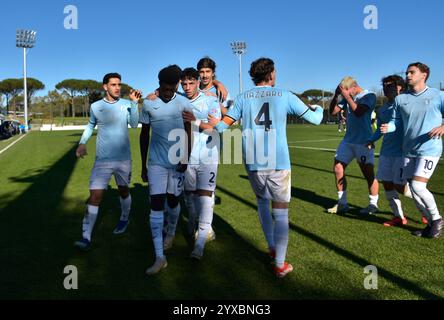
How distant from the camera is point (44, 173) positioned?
38.1 ft

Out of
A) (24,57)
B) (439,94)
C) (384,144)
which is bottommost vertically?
(384,144)

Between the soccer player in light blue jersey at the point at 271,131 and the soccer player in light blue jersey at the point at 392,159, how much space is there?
7.90 feet

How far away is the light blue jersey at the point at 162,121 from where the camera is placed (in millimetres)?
4156

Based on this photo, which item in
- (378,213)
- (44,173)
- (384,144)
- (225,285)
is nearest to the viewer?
(225,285)

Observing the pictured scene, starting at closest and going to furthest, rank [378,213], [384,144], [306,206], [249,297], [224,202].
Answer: [249,297]
[384,144]
[378,213]
[306,206]
[224,202]

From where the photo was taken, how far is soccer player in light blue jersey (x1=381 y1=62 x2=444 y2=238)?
4.86 m

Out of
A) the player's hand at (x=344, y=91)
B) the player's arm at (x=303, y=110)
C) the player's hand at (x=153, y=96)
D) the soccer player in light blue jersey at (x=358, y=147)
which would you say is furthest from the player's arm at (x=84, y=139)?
the soccer player in light blue jersey at (x=358, y=147)

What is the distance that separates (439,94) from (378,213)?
229 cm

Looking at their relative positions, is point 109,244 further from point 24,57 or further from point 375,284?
point 24,57

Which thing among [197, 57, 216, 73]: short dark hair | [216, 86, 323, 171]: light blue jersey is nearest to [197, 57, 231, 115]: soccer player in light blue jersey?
[197, 57, 216, 73]: short dark hair

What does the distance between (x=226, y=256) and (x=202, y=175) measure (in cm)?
103

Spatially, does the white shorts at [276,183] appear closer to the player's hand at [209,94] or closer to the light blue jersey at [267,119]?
the light blue jersey at [267,119]

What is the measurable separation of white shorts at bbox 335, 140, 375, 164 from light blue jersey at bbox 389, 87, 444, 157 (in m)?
1.11
